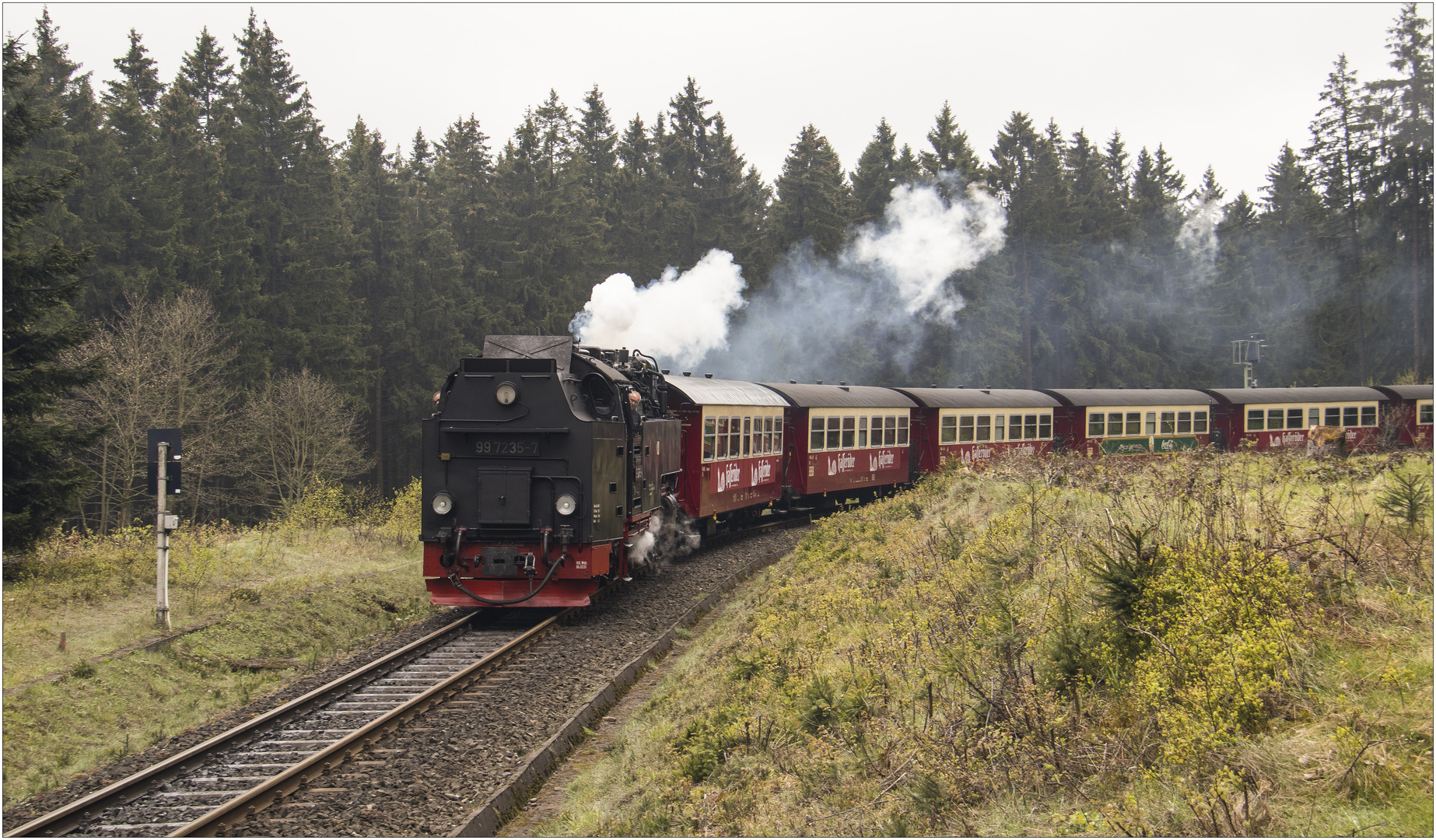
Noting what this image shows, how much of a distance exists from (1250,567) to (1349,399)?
28.3 m

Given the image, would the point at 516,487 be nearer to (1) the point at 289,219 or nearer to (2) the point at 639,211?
(1) the point at 289,219

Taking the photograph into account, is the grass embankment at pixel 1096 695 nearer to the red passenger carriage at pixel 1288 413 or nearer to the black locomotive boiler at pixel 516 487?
the black locomotive boiler at pixel 516 487

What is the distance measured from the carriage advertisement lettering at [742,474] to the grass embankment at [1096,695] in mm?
8645

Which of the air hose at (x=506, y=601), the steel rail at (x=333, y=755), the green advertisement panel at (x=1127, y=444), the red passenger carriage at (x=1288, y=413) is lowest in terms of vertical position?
the steel rail at (x=333, y=755)

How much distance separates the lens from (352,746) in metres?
7.50

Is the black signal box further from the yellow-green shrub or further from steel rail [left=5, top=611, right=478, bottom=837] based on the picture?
the yellow-green shrub

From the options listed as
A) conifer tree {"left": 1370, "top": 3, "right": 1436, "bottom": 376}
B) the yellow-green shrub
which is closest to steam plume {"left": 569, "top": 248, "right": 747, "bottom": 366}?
the yellow-green shrub

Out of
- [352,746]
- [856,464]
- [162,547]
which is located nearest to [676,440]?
[162,547]

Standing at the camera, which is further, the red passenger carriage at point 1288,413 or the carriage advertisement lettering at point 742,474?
the red passenger carriage at point 1288,413

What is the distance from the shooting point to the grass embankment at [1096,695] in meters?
4.41

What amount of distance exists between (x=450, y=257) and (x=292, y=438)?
15066mm

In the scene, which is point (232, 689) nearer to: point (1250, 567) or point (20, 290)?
point (20, 290)

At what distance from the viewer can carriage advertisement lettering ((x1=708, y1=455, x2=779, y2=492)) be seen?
18.3 metres

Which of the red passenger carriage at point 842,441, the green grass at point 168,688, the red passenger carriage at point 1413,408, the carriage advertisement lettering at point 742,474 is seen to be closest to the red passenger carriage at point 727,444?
the carriage advertisement lettering at point 742,474
